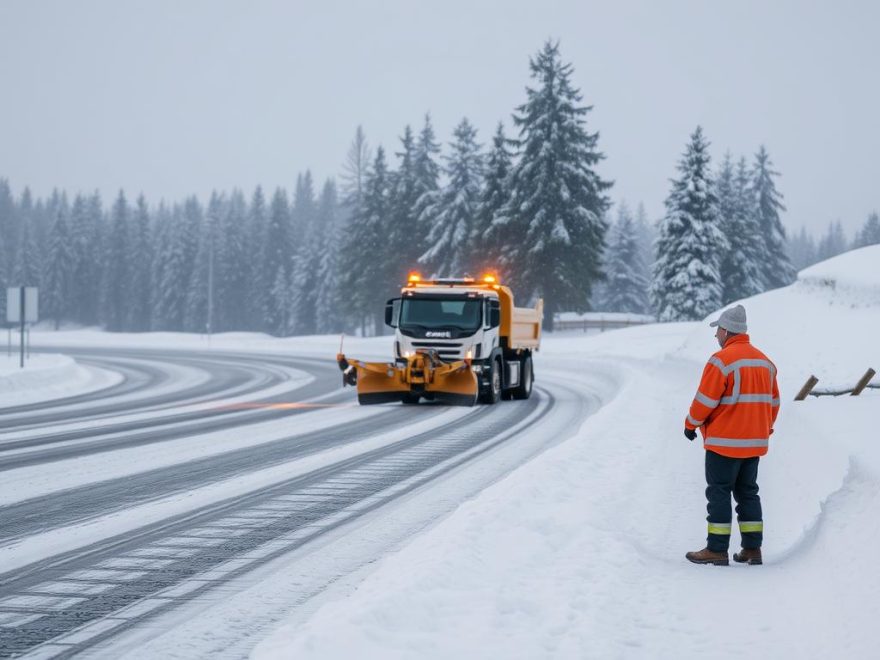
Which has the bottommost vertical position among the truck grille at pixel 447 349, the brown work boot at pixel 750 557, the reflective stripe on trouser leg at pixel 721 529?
the brown work boot at pixel 750 557

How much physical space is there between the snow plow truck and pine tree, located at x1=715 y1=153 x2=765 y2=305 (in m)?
42.6

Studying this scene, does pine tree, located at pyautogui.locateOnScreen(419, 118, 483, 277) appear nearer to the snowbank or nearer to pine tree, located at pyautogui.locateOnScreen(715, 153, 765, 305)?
pine tree, located at pyautogui.locateOnScreen(715, 153, 765, 305)

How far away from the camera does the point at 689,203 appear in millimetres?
56562

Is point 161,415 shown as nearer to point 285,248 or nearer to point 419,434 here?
point 419,434

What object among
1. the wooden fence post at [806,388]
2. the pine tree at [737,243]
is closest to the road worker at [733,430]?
the wooden fence post at [806,388]

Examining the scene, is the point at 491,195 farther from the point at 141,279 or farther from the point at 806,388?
the point at 141,279

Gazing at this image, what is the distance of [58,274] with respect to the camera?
11744 centimetres

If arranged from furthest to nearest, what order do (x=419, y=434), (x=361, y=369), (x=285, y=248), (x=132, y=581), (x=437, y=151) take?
1. (x=285, y=248)
2. (x=437, y=151)
3. (x=361, y=369)
4. (x=419, y=434)
5. (x=132, y=581)

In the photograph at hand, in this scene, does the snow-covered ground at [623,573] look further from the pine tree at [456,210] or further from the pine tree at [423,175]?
the pine tree at [423,175]

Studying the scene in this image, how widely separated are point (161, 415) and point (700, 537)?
41.3ft

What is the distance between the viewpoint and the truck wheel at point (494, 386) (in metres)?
Answer: 20.4

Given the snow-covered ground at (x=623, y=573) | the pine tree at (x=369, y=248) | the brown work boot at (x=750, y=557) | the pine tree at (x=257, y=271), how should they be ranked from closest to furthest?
1. the snow-covered ground at (x=623, y=573)
2. the brown work boot at (x=750, y=557)
3. the pine tree at (x=369, y=248)
4. the pine tree at (x=257, y=271)

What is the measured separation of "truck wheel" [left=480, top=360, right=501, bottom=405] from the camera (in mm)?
20438

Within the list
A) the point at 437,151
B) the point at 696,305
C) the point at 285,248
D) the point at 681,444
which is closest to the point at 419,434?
the point at 681,444
